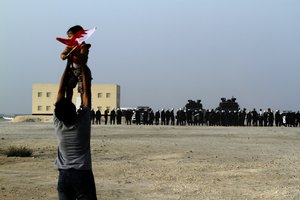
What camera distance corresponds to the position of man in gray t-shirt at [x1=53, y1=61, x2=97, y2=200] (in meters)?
4.27

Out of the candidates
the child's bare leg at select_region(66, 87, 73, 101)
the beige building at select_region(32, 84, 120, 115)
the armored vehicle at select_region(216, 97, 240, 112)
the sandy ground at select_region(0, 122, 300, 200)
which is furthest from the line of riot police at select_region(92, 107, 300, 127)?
the child's bare leg at select_region(66, 87, 73, 101)

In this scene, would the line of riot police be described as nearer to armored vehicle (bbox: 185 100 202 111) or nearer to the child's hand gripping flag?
armored vehicle (bbox: 185 100 202 111)

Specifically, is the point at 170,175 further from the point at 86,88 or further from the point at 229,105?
the point at 229,105

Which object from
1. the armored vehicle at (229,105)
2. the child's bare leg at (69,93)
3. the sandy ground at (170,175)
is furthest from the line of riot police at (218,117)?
the child's bare leg at (69,93)

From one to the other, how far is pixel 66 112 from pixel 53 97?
73461 millimetres

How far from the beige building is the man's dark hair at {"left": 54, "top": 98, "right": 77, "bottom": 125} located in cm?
7234

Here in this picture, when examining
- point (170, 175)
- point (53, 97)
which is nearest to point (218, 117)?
point (53, 97)

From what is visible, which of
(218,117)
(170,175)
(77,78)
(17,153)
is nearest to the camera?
(77,78)

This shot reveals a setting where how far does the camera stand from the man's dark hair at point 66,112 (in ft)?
14.0

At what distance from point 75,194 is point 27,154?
42.1ft

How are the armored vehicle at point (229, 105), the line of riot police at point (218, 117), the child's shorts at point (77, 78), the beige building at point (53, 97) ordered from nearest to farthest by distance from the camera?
the child's shorts at point (77, 78) < the line of riot police at point (218, 117) < the armored vehicle at point (229, 105) < the beige building at point (53, 97)

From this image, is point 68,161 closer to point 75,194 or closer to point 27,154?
point 75,194

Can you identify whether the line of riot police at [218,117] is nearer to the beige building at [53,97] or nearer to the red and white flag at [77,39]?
the beige building at [53,97]

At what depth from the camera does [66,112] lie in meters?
4.27
